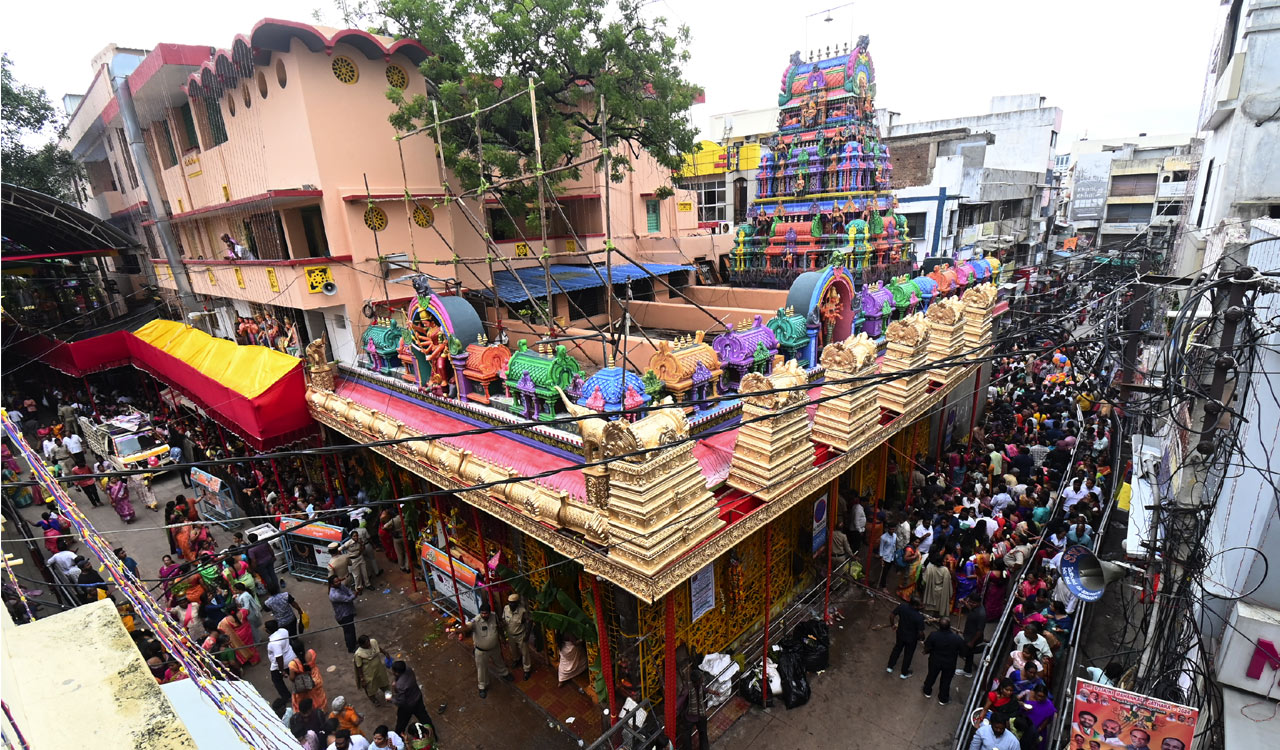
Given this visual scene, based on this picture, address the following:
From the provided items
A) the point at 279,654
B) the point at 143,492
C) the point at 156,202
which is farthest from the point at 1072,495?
the point at 156,202

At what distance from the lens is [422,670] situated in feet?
32.4

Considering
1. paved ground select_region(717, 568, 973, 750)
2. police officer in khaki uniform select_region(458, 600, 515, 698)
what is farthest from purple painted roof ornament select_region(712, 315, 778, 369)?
police officer in khaki uniform select_region(458, 600, 515, 698)

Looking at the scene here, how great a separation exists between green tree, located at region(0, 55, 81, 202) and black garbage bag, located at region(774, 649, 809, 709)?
31745 mm

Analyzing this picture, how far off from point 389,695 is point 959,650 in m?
8.72

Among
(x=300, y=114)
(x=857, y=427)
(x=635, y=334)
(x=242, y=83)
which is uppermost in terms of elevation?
(x=242, y=83)

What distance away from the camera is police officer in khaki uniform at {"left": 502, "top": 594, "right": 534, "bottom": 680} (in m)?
9.13

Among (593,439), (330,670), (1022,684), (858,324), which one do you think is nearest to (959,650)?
(1022,684)

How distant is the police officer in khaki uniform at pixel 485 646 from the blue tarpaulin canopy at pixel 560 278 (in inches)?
310

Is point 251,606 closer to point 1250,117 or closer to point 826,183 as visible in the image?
point 826,183

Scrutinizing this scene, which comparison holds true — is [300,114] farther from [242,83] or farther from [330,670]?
[330,670]

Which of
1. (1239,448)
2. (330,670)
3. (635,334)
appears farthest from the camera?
(635,334)

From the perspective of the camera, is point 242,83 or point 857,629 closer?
point 857,629

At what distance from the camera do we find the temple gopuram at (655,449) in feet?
22.4

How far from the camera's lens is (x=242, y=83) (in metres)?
14.4
